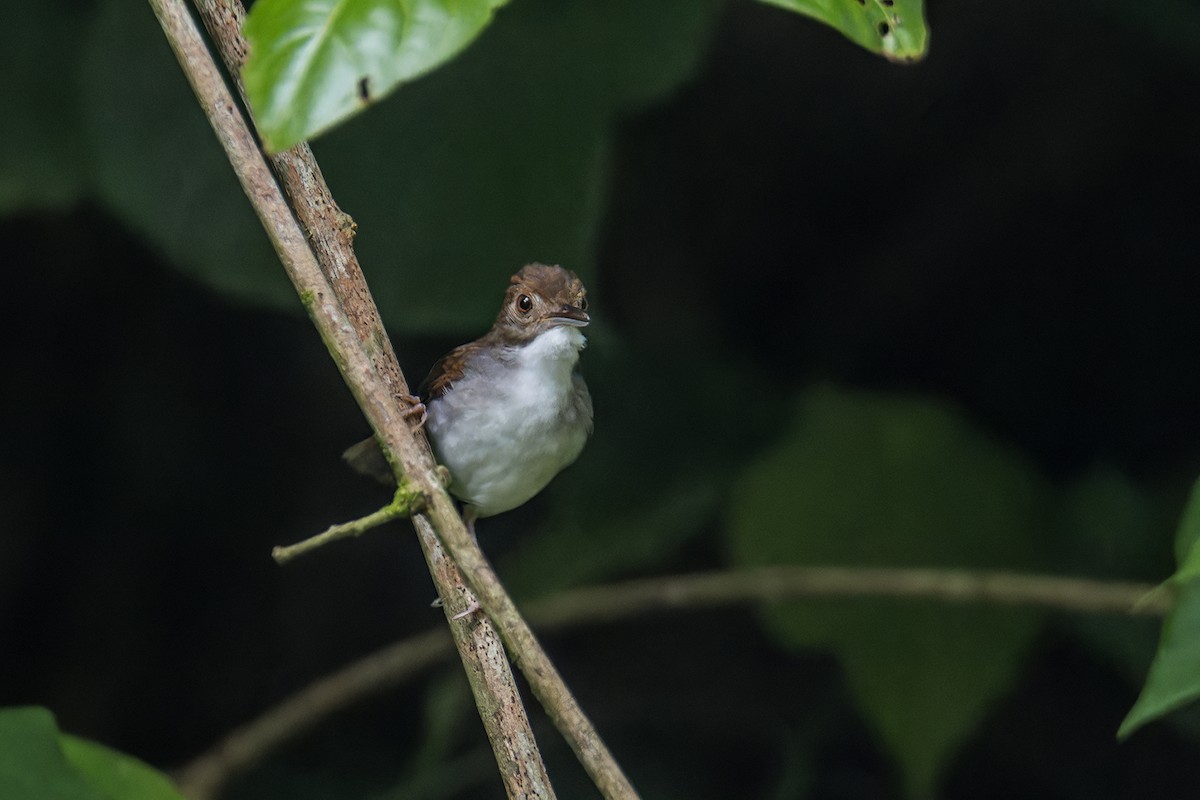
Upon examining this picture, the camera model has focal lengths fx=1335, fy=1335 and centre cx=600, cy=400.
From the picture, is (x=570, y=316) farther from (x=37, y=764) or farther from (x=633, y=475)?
(x=37, y=764)

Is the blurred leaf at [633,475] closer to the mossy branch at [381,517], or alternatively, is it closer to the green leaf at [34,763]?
the green leaf at [34,763]

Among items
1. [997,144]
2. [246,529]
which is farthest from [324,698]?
[997,144]

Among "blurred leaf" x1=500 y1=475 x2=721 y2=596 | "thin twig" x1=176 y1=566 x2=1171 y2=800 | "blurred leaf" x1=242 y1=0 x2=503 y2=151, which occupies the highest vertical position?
"blurred leaf" x1=242 y1=0 x2=503 y2=151

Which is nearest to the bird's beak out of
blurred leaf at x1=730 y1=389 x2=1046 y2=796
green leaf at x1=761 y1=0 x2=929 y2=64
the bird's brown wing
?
the bird's brown wing

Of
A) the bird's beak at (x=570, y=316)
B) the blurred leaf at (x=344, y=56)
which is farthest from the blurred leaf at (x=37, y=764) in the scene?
the bird's beak at (x=570, y=316)

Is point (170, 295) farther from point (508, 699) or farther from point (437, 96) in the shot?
point (508, 699)

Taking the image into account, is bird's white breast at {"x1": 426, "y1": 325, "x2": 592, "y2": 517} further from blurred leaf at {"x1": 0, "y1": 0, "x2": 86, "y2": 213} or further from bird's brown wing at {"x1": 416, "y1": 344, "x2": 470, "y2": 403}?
blurred leaf at {"x1": 0, "y1": 0, "x2": 86, "y2": 213}
